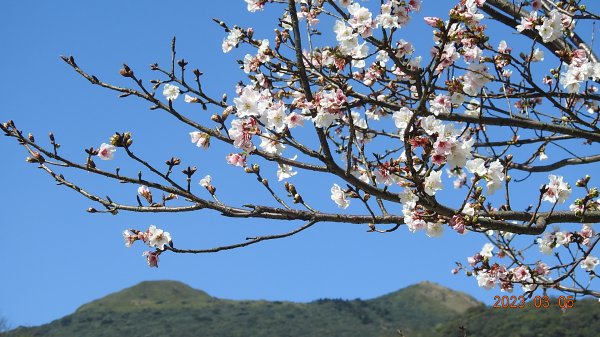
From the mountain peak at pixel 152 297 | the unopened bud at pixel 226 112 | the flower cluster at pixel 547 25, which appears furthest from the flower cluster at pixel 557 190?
the mountain peak at pixel 152 297

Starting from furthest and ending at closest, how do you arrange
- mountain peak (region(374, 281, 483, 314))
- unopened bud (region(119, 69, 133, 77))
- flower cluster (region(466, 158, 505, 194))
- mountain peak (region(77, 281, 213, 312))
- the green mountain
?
mountain peak (region(374, 281, 483, 314))
mountain peak (region(77, 281, 213, 312))
the green mountain
unopened bud (region(119, 69, 133, 77))
flower cluster (region(466, 158, 505, 194))

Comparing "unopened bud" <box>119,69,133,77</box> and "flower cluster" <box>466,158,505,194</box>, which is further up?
"unopened bud" <box>119,69,133,77</box>

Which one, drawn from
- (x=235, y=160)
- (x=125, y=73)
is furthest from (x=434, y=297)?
(x=125, y=73)

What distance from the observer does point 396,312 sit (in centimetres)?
9706

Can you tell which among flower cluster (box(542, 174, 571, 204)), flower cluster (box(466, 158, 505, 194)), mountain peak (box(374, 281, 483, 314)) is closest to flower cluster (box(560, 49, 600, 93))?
flower cluster (box(542, 174, 571, 204))

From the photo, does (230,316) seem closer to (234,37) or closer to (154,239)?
(234,37)

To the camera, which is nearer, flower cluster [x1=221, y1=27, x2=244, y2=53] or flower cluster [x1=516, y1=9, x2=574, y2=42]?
flower cluster [x1=516, y1=9, x2=574, y2=42]

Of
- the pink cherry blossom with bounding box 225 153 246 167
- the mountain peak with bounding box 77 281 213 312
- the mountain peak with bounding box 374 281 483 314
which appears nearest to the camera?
the pink cherry blossom with bounding box 225 153 246 167

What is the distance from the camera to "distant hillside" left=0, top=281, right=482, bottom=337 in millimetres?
73188

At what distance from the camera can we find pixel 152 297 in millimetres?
99750

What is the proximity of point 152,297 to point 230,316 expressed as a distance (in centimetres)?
2441

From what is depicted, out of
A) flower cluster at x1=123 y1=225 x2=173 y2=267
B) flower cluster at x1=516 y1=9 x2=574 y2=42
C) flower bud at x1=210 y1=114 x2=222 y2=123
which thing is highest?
flower cluster at x1=516 y1=9 x2=574 y2=42

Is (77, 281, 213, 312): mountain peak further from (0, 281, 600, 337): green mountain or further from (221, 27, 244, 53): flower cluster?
(221, 27, 244, 53): flower cluster

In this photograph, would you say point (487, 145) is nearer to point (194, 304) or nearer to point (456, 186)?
point (456, 186)
